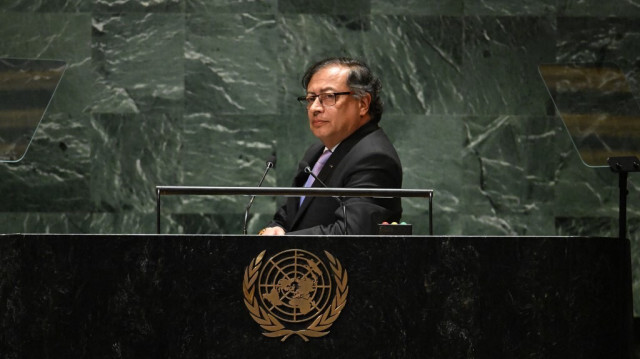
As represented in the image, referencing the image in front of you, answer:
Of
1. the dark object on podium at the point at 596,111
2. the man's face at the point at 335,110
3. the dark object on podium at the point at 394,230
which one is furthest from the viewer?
the man's face at the point at 335,110

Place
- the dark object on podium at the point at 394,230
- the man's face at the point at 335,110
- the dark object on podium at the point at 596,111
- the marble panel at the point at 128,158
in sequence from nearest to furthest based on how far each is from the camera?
the dark object on podium at the point at 394,230, the dark object on podium at the point at 596,111, the man's face at the point at 335,110, the marble panel at the point at 128,158

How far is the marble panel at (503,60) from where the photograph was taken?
6.32 m

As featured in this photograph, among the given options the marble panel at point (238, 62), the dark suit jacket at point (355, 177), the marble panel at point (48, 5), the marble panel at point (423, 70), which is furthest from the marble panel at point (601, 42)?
the marble panel at point (48, 5)

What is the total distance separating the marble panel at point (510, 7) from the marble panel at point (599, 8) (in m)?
0.08

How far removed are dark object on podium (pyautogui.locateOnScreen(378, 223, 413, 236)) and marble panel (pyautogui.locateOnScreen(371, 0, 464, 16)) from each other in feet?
11.0

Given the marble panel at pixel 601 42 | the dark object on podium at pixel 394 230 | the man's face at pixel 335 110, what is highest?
the marble panel at pixel 601 42

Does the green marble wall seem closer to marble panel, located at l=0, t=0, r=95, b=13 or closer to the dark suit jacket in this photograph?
marble panel, located at l=0, t=0, r=95, b=13

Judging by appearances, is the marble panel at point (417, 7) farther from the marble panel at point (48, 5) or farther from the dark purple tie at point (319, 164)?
the dark purple tie at point (319, 164)
